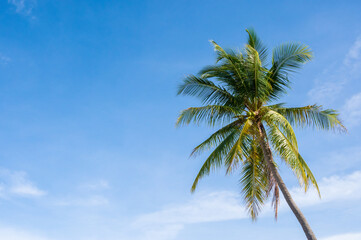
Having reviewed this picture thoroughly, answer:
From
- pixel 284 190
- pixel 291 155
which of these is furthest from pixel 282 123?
pixel 284 190

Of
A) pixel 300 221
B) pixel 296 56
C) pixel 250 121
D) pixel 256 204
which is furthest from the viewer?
pixel 256 204

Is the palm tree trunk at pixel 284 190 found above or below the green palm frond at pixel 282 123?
below

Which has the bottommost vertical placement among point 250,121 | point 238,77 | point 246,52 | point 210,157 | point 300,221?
point 300,221

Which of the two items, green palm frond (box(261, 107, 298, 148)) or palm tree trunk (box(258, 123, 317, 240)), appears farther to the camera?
green palm frond (box(261, 107, 298, 148))

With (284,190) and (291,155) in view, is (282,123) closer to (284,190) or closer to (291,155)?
(291,155)

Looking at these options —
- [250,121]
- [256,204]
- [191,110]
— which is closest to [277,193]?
[256,204]

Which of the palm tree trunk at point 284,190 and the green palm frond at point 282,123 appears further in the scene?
the green palm frond at point 282,123

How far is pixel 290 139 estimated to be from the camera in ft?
36.8

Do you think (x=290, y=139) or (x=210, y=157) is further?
(x=210, y=157)

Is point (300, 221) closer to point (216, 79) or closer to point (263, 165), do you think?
point (263, 165)

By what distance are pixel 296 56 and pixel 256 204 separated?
5.55 metres

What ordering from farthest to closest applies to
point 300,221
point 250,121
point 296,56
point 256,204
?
1. point 256,204
2. point 296,56
3. point 250,121
4. point 300,221

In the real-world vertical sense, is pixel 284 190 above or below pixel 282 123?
below

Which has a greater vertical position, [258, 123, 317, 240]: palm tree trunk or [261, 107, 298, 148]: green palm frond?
[261, 107, 298, 148]: green palm frond
